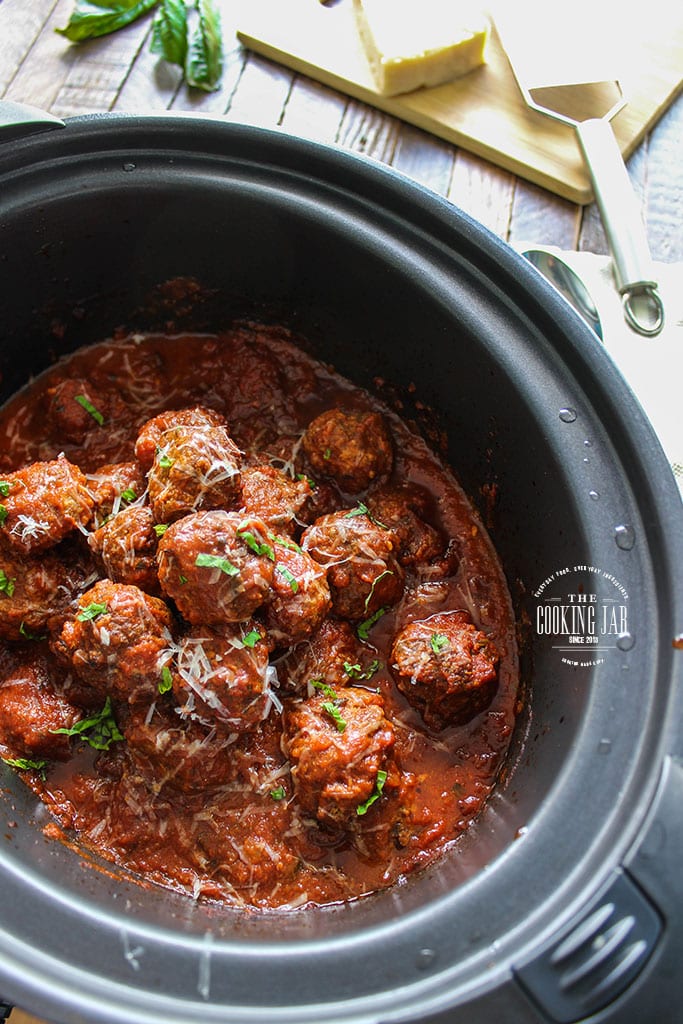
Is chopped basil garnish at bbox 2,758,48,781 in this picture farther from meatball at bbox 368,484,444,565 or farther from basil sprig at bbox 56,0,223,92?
basil sprig at bbox 56,0,223,92

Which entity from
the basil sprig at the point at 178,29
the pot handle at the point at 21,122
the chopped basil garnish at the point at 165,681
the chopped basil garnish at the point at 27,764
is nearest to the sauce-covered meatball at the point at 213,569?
the chopped basil garnish at the point at 165,681

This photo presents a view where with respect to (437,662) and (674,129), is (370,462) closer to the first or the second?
(437,662)

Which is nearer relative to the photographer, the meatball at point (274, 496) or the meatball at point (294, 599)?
the meatball at point (294, 599)

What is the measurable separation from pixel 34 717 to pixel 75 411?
1.09 metres

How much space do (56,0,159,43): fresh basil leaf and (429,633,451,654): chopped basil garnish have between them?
3.06 metres

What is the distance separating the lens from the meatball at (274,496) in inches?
109

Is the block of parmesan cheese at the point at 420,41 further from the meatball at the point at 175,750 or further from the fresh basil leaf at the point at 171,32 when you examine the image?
the meatball at the point at 175,750

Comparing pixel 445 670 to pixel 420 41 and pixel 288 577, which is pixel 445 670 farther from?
pixel 420 41

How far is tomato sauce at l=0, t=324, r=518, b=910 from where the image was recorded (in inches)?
96.5

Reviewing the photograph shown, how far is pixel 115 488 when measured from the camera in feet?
9.20

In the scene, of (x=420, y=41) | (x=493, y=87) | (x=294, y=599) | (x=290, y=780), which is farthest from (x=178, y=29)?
(x=290, y=780)

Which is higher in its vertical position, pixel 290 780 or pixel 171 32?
pixel 171 32

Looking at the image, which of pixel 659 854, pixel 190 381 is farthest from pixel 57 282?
pixel 659 854

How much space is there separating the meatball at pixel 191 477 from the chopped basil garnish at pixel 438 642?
2.46 feet
